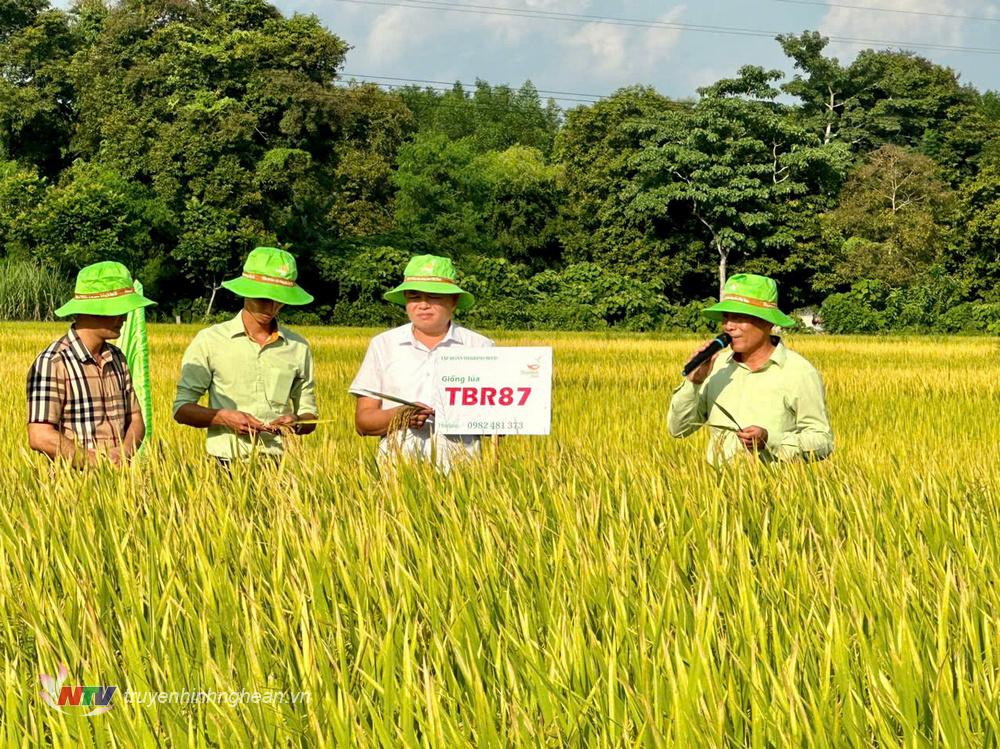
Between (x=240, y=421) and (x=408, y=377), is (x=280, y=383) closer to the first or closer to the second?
(x=240, y=421)

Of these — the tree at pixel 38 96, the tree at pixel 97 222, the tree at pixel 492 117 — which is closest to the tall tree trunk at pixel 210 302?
the tree at pixel 97 222

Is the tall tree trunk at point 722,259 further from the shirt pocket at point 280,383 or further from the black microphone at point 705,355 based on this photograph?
the black microphone at point 705,355

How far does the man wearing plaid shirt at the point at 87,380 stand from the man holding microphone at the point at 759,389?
1805 mm

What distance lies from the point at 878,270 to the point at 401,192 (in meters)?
16.7

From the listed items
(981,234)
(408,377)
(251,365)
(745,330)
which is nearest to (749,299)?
(745,330)

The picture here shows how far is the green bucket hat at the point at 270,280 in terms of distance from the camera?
412 centimetres

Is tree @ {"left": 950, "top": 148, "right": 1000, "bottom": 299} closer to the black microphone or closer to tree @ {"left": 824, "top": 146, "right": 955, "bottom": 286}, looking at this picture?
tree @ {"left": 824, "top": 146, "right": 955, "bottom": 286}

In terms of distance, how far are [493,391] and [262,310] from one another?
97cm

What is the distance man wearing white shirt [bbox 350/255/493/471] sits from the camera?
4059mm

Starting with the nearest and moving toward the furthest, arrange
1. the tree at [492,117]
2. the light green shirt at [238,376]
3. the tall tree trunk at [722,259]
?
the light green shirt at [238,376], the tall tree trunk at [722,259], the tree at [492,117]

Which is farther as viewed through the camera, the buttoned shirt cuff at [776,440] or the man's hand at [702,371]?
the buttoned shirt cuff at [776,440]

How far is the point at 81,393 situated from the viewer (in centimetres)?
381

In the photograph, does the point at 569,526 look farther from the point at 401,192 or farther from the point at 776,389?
the point at 401,192

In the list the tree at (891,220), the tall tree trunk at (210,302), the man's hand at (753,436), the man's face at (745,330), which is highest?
the tree at (891,220)
